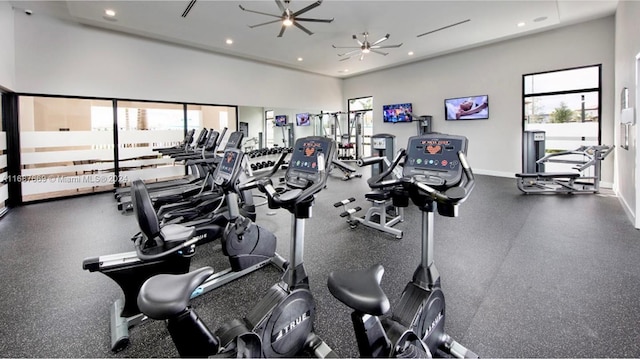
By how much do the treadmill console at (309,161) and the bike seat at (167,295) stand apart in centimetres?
107

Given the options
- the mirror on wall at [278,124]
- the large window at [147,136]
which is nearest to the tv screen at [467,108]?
the mirror on wall at [278,124]

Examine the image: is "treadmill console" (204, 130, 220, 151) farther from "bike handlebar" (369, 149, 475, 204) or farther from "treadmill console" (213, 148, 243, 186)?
"bike handlebar" (369, 149, 475, 204)

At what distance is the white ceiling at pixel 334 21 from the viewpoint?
534cm

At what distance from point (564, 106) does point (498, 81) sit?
1.64 m

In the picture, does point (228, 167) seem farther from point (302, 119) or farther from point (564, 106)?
point (302, 119)

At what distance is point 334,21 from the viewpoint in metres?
6.13

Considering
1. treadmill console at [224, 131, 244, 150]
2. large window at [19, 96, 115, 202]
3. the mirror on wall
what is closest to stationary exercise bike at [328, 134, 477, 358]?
treadmill console at [224, 131, 244, 150]

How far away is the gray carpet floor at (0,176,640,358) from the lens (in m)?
1.85

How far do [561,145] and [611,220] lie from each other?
12.7 ft

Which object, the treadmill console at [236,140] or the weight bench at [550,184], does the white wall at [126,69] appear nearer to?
the treadmill console at [236,140]

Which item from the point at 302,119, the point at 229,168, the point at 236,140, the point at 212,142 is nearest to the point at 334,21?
the point at 212,142

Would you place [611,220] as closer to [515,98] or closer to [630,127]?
[630,127]

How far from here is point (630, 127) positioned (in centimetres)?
436

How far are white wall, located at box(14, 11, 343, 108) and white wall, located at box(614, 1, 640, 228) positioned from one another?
27.0ft
